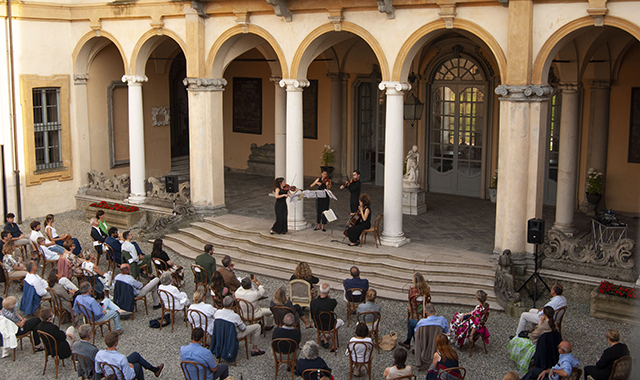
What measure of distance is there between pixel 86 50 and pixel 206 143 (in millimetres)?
4713

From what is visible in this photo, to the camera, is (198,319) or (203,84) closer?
(198,319)

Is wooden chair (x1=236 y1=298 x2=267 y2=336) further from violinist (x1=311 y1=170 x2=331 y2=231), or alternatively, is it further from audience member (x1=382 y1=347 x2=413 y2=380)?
violinist (x1=311 y1=170 x2=331 y2=231)

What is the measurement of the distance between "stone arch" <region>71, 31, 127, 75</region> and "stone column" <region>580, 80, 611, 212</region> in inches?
443

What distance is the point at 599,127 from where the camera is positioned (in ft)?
51.1

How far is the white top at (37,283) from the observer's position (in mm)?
11031

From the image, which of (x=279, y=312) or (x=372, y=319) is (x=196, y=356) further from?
(x=372, y=319)

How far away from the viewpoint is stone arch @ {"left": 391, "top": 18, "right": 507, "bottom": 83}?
12.0 metres

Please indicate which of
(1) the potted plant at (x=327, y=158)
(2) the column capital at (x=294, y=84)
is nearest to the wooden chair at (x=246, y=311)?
(2) the column capital at (x=294, y=84)

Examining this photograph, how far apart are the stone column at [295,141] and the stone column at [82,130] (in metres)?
6.52

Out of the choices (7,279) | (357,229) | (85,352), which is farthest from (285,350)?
(7,279)

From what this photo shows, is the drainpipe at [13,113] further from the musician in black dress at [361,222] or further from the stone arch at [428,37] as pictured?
the stone arch at [428,37]

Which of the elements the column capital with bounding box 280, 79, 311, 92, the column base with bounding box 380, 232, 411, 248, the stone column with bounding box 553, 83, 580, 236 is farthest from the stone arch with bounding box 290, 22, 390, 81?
the stone column with bounding box 553, 83, 580, 236

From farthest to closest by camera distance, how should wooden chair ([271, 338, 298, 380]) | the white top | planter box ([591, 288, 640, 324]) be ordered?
the white top
planter box ([591, 288, 640, 324])
wooden chair ([271, 338, 298, 380])

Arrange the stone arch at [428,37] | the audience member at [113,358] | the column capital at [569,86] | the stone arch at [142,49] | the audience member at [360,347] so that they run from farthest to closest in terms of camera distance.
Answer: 1. the stone arch at [142,49]
2. the column capital at [569,86]
3. the stone arch at [428,37]
4. the audience member at [360,347]
5. the audience member at [113,358]
